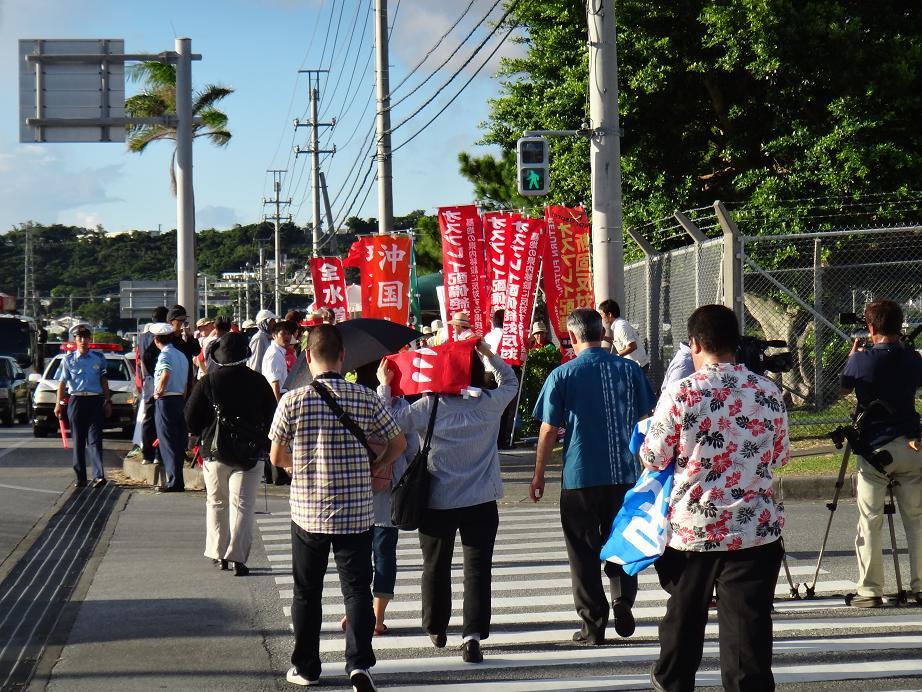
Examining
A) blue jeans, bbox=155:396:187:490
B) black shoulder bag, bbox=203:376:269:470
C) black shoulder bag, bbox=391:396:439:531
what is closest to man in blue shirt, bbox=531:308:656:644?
black shoulder bag, bbox=391:396:439:531

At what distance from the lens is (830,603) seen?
782 centimetres

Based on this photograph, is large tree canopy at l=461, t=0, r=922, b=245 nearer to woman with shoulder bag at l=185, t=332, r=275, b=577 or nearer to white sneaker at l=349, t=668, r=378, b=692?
woman with shoulder bag at l=185, t=332, r=275, b=577

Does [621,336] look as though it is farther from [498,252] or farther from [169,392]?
[498,252]

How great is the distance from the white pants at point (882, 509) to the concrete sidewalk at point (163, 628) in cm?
372

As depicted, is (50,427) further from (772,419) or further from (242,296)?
(242,296)

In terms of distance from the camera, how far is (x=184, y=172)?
852 inches

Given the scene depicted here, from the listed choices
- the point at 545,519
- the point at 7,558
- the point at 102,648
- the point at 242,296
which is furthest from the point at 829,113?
the point at 242,296

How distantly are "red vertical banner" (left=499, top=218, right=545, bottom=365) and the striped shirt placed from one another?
471 inches

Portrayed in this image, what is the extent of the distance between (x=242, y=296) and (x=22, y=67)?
8996cm

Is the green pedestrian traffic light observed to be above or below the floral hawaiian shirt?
above

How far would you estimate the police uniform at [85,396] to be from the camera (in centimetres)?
1498

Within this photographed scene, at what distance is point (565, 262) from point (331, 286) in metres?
12.0

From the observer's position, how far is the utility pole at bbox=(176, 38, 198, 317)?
21.5 m

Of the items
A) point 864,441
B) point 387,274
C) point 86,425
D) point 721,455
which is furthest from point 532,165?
point 721,455
